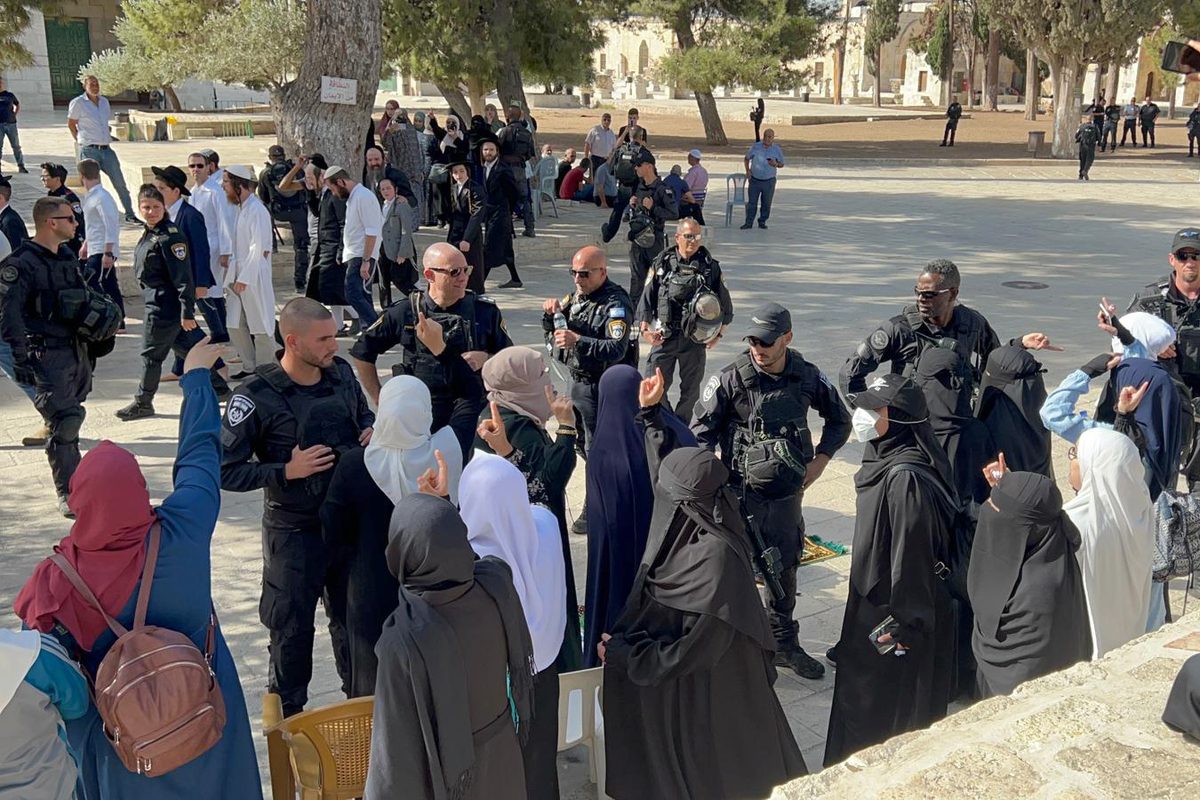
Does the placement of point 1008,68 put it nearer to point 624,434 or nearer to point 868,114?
point 868,114

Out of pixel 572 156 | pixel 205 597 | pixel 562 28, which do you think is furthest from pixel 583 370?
pixel 562 28

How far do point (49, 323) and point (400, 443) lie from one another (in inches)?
149

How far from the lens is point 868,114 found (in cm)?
5238

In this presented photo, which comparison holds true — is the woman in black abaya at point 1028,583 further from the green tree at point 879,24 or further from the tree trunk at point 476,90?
the green tree at point 879,24

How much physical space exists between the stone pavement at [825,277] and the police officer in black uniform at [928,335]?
129 centimetres

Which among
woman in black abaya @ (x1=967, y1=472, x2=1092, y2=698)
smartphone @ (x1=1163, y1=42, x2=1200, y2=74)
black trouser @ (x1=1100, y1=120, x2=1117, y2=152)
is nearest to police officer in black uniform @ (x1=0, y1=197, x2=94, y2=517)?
woman in black abaya @ (x1=967, y1=472, x2=1092, y2=698)

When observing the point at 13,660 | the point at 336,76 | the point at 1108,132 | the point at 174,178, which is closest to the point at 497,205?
the point at 336,76

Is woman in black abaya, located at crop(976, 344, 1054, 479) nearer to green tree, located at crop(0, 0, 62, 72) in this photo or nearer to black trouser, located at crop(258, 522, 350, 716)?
black trouser, located at crop(258, 522, 350, 716)

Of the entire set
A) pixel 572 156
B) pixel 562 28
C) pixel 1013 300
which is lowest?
pixel 1013 300

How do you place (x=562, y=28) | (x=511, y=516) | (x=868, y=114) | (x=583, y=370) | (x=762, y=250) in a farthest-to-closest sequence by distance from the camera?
1. (x=868, y=114)
2. (x=562, y=28)
3. (x=762, y=250)
4. (x=583, y=370)
5. (x=511, y=516)

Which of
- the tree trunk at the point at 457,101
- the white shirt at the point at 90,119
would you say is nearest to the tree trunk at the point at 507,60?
the tree trunk at the point at 457,101

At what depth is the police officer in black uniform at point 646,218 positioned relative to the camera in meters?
12.0

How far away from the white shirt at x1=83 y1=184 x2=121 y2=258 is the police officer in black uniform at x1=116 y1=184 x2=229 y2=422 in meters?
1.88

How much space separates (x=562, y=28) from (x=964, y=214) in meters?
9.19
